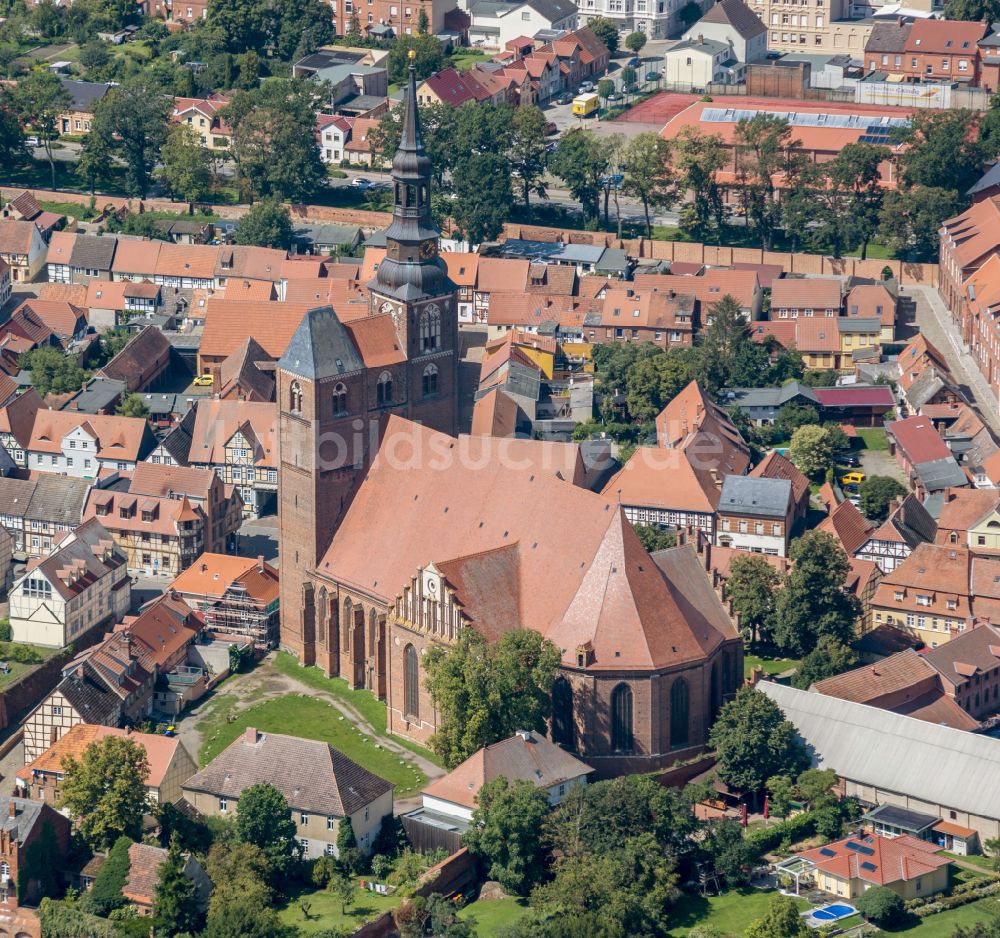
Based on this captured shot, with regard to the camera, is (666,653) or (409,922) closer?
(409,922)

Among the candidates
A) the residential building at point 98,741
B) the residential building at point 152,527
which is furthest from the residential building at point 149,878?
the residential building at point 152,527

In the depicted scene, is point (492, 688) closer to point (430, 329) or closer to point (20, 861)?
point (20, 861)

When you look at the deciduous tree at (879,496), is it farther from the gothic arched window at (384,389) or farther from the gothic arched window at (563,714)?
the gothic arched window at (563,714)

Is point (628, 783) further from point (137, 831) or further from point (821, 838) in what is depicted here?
point (137, 831)

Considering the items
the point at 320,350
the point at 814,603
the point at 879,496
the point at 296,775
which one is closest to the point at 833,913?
the point at 296,775

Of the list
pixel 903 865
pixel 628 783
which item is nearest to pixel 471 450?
pixel 628 783

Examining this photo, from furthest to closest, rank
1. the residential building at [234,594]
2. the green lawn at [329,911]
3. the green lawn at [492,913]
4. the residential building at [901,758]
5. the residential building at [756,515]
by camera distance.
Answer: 1. the residential building at [756,515]
2. the residential building at [234,594]
3. the residential building at [901,758]
4. the green lawn at [329,911]
5. the green lawn at [492,913]
